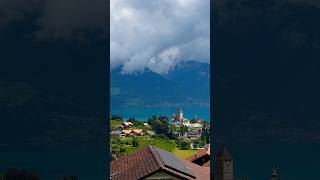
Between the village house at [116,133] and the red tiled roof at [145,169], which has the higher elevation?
the village house at [116,133]

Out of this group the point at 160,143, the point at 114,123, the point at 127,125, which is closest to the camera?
the point at 160,143

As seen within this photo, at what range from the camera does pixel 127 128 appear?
558 ft

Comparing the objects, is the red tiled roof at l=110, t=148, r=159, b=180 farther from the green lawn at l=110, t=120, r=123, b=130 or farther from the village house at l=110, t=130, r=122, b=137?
the green lawn at l=110, t=120, r=123, b=130

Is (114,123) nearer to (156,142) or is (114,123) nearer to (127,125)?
(127,125)

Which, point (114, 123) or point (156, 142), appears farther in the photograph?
point (114, 123)
